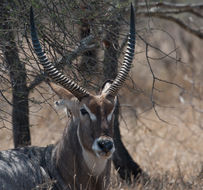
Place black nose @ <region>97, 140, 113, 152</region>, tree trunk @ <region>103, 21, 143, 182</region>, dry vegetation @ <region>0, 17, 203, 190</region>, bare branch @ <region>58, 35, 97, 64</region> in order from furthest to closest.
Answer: dry vegetation @ <region>0, 17, 203, 190</region> → tree trunk @ <region>103, 21, 143, 182</region> → bare branch @ <region>58, 35, 97, 64</region> → black nose @ <region>97, 140, 113, 152</region>

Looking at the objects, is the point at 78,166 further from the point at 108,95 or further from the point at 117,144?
the point at 117,144

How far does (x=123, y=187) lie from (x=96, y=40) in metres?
2.44

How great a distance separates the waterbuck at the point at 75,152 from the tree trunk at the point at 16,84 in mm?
722

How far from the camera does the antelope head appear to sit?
5281mm

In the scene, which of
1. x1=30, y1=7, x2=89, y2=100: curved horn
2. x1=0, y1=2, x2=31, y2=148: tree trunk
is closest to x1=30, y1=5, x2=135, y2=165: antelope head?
x1=30, y1=7, x2=89, y2=100: curved horn

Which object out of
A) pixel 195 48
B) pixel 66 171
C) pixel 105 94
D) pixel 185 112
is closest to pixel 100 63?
pixel 105 94

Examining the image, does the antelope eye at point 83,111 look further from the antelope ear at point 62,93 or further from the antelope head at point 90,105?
the antelope ear at point 62,93

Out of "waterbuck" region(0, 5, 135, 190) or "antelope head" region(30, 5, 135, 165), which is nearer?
"antelope head" region(30, 5, 135, 165)

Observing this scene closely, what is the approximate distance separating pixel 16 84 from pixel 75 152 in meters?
1.43

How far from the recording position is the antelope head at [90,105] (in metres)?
5.28

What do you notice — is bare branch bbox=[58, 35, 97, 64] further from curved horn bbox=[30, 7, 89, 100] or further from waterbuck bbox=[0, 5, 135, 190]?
curved horn bbox=[30, 7, 89, 100]

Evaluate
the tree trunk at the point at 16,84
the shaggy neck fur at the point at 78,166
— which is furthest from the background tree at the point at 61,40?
the shaggy neck fur at the point at 78,166

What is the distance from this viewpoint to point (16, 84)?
6539 millimetres

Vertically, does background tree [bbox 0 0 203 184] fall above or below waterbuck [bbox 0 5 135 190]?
above
